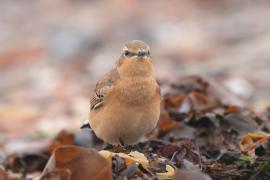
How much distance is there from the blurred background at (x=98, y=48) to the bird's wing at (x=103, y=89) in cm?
296

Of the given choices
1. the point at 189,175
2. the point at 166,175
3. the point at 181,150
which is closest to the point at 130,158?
the point at 166,175

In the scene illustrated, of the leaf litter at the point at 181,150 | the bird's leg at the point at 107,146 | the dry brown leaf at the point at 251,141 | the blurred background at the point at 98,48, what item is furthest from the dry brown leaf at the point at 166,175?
the blurred background at the point at 98,48

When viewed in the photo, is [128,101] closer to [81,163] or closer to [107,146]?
[107,146]

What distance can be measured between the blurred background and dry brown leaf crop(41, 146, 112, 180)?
464 centimetres

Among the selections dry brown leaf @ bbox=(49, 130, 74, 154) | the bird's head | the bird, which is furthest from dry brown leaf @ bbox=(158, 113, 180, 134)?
dry brown leaf @ bbox=(49, 130, 74, 154)

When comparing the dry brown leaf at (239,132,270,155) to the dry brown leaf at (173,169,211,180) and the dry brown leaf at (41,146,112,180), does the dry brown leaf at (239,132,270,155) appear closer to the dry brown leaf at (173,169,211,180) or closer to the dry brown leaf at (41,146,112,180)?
the dry brown leaf at (173,169,211,180)

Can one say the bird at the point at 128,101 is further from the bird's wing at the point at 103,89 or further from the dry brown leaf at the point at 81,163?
the dry brown leaf at the point at 81,163

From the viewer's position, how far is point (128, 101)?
6484 mm

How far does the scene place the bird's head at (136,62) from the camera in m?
6.71

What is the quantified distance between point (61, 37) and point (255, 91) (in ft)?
23.8

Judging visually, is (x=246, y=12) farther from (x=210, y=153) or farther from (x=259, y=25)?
(x=210, y=153)

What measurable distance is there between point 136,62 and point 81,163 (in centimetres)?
192

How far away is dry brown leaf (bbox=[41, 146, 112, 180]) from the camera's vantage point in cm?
498

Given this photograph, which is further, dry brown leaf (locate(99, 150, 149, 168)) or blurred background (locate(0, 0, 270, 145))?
blurred background (locate(0, 0, 270, 145))
